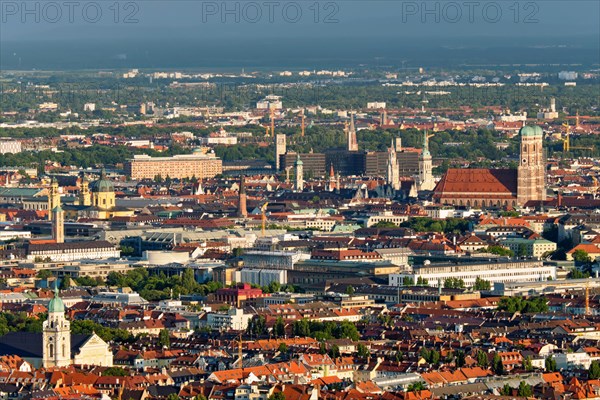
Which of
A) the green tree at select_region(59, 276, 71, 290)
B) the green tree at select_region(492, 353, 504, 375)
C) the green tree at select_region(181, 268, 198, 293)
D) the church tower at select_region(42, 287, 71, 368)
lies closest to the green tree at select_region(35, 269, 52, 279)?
the green tree at select_region(59, 276, 71, 290)

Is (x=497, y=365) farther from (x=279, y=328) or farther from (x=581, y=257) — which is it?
(x=581, y=257)

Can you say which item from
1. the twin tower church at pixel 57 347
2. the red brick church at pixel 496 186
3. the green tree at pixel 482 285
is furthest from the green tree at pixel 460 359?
the red brick church at pixel 496 186

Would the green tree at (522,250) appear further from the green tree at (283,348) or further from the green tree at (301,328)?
the green tree at (283,348)

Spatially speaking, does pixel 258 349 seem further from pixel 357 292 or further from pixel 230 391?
pixel 357 292

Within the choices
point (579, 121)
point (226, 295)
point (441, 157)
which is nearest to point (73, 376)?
point (226, 295)

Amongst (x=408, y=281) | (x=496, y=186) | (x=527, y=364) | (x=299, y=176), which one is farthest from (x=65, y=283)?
(x=299, y=176)

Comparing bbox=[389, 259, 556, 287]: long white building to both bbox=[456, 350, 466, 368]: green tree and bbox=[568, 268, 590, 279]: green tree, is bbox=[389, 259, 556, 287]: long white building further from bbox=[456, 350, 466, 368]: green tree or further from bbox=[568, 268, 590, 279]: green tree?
bbox=[456, 350, 466, 368]: green tree

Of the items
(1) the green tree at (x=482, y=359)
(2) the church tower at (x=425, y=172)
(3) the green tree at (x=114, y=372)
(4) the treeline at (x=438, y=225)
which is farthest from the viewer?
(2) the church tower at (x=425, y=172)
